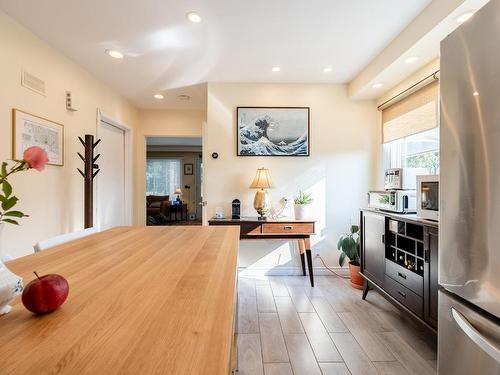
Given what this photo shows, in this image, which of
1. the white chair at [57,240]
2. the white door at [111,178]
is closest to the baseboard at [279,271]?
the white door at [111,178]

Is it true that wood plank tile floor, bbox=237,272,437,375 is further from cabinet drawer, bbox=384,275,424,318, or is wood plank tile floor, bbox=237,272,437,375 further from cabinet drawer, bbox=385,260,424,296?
cabinet drawer, bbox=385,260,424,296

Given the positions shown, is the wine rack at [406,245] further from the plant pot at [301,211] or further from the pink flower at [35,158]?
the pink flower at [35,158]

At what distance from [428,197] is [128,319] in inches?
76.4

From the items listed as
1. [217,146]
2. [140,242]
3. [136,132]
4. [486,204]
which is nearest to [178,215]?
[136,132]

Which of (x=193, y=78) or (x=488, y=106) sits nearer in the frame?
(x=488, y=106)

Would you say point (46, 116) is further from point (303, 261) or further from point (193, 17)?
point (303, 261)

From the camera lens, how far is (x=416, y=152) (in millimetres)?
2668

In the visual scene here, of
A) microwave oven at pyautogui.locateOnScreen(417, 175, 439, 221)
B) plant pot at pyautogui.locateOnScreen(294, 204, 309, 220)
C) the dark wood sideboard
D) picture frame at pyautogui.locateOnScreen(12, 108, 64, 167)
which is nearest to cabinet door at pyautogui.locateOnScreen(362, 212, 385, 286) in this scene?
the dark wood sideboard

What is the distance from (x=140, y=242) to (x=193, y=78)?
233 cm

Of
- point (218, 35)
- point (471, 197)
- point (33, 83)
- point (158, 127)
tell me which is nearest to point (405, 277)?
point (471, 197)

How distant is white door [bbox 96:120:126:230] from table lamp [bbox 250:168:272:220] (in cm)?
195

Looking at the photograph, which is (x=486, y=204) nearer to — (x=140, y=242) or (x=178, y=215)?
(x=140, y=242)

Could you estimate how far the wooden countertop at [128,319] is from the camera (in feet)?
1.42

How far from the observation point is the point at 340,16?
1.97 meters
